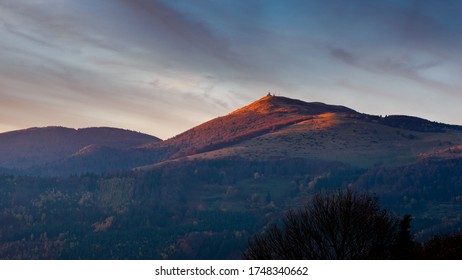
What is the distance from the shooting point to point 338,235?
47750 millimetres

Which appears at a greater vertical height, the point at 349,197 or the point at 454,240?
the point at 349,197

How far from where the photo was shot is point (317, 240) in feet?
157

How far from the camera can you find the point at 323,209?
50.3 m

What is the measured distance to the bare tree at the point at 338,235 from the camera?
45.3m

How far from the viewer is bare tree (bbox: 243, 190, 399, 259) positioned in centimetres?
4531
